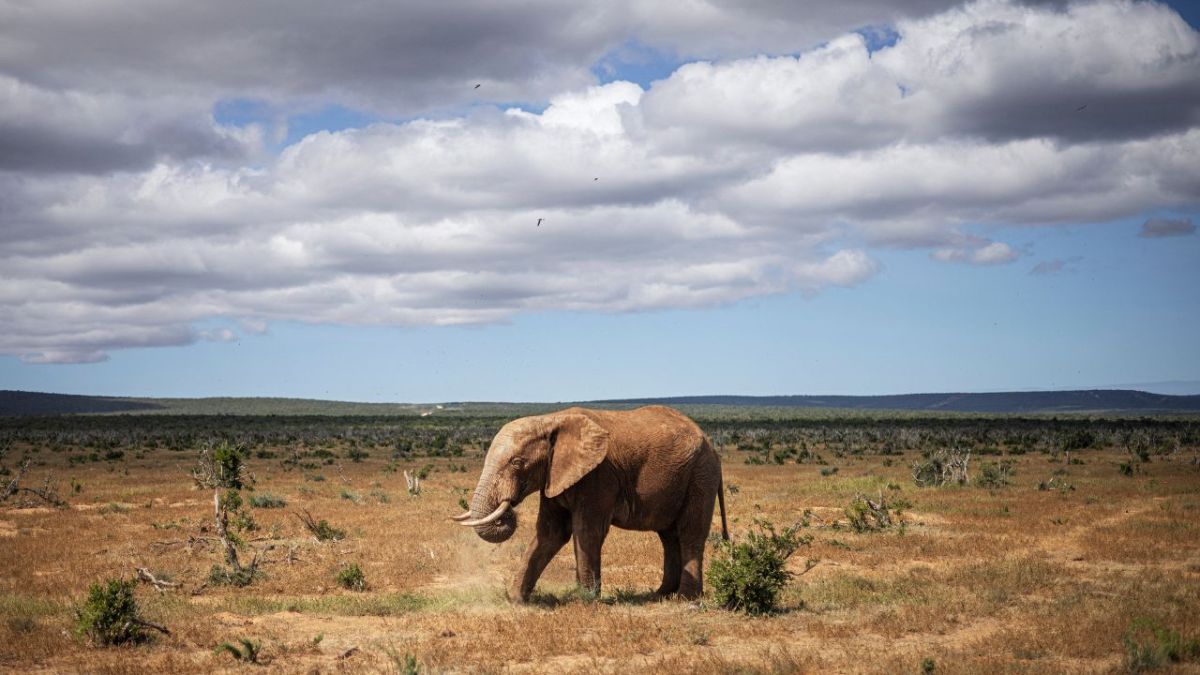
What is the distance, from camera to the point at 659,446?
14.6 m

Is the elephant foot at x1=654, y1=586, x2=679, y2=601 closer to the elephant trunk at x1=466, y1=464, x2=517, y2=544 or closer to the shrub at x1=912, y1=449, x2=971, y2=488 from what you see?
the elephant trunk at x1=466, y1=464, x2=517, y2=544

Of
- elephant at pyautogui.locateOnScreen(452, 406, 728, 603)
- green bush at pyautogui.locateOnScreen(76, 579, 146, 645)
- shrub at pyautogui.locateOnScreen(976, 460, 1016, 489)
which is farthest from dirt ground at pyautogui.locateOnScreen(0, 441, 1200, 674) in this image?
shrub at pyautogui.locateOnScreen(976, 460, 1016, 489)

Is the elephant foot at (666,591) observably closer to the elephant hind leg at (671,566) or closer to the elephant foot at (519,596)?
the elephant hind leg at (671,566)

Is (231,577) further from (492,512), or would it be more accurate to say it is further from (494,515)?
(494,515)

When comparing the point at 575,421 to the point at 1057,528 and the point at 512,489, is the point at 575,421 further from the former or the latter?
the point at 1057,528

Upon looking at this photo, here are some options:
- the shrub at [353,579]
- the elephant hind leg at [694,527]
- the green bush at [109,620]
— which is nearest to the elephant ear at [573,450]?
the elephant hind leg at [694,527]

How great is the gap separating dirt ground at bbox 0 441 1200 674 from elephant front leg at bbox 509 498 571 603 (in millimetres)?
361

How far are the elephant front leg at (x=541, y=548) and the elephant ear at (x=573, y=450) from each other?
570 mm

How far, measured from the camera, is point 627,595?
15133mm

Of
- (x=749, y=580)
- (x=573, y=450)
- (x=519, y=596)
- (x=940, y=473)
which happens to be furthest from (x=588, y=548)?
(x=940, y=473)

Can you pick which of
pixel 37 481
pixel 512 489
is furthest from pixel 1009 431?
pixel 512 489

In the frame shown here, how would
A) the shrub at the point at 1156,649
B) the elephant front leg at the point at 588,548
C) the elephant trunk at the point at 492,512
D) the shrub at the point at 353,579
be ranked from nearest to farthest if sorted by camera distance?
1. the shrub at the point at 1156,649
2. the elephant trunk at the point at 492,512
3. the elephant front leg at the point at 588,548
4. the shrub at the point at 353,579

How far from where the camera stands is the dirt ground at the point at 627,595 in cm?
1123

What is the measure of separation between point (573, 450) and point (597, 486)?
640 mm
